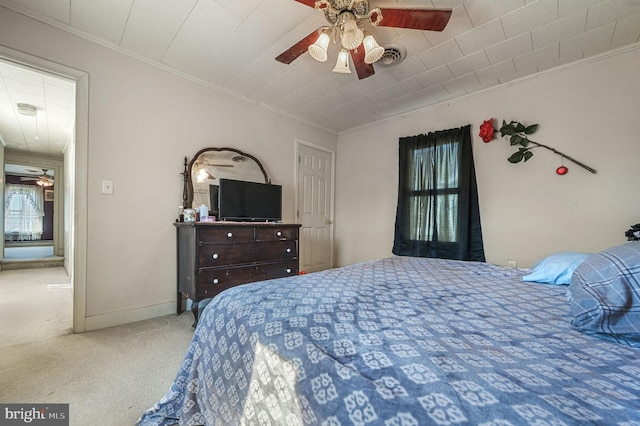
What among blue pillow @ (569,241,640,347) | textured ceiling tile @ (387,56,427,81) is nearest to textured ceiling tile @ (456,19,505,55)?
textured ceiling tile @ (387,56,427,81)

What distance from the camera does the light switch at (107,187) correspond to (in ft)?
7.47

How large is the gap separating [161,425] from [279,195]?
246cm

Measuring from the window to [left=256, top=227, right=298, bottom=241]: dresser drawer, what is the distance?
36.1 feet

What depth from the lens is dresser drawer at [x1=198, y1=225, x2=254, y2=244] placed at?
2.29 meters

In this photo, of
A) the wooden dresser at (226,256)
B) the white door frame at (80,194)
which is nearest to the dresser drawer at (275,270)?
the wooden dresser at (226,256)

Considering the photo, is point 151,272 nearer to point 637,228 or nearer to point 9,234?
point 637,228

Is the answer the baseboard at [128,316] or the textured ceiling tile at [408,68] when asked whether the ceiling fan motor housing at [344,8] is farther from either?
the baseboard at [128,316]

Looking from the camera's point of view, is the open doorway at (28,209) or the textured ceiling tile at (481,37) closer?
the textured ceiling tile at (481,37)

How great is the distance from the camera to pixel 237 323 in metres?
0.91

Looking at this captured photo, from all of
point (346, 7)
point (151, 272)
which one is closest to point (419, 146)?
point (346, 7)

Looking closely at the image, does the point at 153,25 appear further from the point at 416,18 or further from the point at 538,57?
the point at 538,57

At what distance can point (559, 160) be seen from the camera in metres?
2.52

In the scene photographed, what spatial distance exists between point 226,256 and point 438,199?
2617mm

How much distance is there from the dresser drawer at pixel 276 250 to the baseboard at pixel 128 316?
102cm
